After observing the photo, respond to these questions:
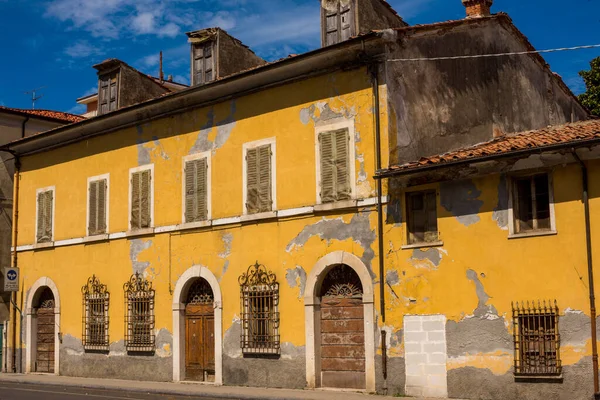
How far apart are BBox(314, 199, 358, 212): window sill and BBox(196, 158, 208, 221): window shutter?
3703 millimetres

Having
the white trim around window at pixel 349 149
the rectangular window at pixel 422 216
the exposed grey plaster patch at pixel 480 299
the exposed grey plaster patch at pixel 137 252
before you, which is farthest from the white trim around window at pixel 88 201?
the exposed grey plaster patch at pixel 480 299

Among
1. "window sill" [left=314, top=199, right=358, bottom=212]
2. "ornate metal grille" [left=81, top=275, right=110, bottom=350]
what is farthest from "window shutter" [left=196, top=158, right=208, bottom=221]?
"ornate metal grille" [left=81, top=275, right=110, bottom=350]

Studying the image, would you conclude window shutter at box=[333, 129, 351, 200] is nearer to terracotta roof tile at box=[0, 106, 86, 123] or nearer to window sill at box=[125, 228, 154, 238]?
window sill at box=[125, 228, 154, 238]

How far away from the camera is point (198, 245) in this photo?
63.8 feet

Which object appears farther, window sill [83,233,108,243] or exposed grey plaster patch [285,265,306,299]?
window sill [83,233,108,243]

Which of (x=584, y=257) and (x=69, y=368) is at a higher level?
(x=584, y=257)

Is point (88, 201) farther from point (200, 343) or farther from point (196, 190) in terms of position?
point (200, 343)

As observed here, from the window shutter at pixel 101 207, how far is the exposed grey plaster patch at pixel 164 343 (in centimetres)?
373

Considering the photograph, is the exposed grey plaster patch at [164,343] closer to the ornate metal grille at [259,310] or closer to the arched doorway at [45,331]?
the ornate metal grille at [259,310]

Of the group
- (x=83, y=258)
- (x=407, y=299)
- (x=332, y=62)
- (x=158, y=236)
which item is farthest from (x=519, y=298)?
(x=83, y=258)

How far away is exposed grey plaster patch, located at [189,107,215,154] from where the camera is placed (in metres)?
19.5

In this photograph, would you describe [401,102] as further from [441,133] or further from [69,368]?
[69,368]

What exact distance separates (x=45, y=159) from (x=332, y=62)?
11386 mm

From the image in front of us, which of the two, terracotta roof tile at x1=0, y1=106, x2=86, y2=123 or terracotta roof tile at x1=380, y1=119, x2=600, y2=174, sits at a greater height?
terracotta roof tile at x1=0, y1=106, x2=86, y2=123
